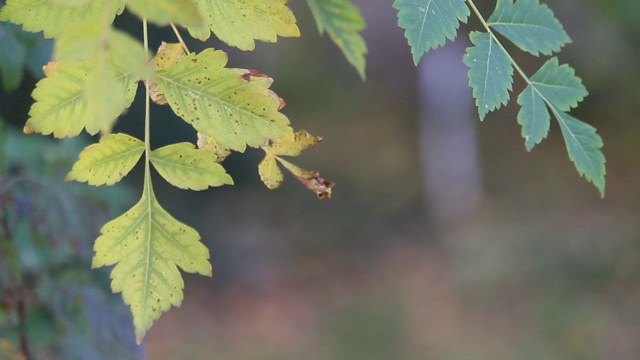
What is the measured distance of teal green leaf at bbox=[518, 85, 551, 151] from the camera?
606 millimetres

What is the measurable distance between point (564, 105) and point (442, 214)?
588 centimetres

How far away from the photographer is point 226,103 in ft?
1.87

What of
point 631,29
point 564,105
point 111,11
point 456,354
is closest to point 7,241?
point 111,11

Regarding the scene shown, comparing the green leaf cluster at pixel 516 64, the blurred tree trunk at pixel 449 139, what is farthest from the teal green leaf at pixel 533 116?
the blurred tree trunk at pixel 449 139

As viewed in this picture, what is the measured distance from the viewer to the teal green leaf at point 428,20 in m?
0.56

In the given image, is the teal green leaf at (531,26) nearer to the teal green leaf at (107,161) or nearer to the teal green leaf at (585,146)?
the teal green leaf at (585,146)

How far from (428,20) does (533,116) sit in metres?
0.13

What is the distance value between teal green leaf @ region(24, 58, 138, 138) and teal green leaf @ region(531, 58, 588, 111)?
1.09ft

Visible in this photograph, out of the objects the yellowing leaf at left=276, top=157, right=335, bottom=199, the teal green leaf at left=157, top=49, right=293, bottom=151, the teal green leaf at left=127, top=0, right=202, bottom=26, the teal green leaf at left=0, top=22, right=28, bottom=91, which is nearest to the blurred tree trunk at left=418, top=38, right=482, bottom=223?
the teal green leaf at left=0, top=22, right=28, bottom=91

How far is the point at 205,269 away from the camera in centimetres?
59

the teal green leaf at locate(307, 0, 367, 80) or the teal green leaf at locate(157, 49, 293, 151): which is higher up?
the teal green leaf at locate(307, 0, 367, 80)

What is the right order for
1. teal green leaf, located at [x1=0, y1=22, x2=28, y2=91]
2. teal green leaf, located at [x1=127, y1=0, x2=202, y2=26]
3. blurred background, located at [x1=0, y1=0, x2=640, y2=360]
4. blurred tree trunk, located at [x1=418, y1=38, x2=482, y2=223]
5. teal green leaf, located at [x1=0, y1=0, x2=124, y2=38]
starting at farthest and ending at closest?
1. blurred tree trunk, located at [x1=418, y1=38, x2=482, y2=223]
2. blurred background, located at [x1=0, y1=0, x2=640, y2=360]
3. teal green leaf, located at [x1=0, y1=22, x2=28, y2=91]
4. teal green leaf, located at [x1=0, y1=0, x2=124, y2=38]
5. teal green leaf, located at [x1=127, y1=0, x2=202, y2=26]

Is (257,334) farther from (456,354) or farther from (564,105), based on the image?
(564,105)

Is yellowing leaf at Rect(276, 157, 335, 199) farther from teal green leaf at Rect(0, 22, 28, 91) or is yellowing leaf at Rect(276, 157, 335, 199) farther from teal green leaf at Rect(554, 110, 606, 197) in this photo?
teal green leaf at Rect(0, 22, 28, 91)
